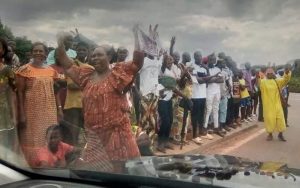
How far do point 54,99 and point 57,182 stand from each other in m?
1.81

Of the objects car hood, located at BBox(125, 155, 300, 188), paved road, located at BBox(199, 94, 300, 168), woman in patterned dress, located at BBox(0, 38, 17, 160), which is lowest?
paved road, located at BBox(199, 94, 300, 168)

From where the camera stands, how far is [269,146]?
4.04 m

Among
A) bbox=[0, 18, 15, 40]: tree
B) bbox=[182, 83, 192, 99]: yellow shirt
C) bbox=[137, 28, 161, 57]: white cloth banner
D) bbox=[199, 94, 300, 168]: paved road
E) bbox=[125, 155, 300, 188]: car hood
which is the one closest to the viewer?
bbox=[125, 155, 300, 188]: car hood

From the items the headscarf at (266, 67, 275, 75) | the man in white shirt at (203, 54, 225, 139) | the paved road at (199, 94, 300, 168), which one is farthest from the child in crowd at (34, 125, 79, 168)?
the headscarf at (266, 67, 275, 75)

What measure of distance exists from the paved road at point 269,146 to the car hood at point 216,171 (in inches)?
54.0

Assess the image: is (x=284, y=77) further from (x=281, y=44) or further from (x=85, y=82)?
(x=85, y=82)

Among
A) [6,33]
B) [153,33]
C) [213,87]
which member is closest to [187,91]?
[213,87]

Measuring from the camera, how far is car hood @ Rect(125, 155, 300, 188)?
162cm

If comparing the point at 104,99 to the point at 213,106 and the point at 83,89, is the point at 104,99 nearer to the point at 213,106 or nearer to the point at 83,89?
the point at 83,89

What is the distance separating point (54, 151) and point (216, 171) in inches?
45.6

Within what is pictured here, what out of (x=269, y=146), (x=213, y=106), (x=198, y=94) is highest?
(x=198, y=94)

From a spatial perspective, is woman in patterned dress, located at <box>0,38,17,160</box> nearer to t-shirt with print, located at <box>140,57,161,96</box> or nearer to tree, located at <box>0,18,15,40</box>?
tree, located at <box>0,18,15,40</box>

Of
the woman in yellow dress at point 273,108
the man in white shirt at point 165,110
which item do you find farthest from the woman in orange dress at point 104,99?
the woman in yellow dress at point 273,108

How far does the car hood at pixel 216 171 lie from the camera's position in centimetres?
162
